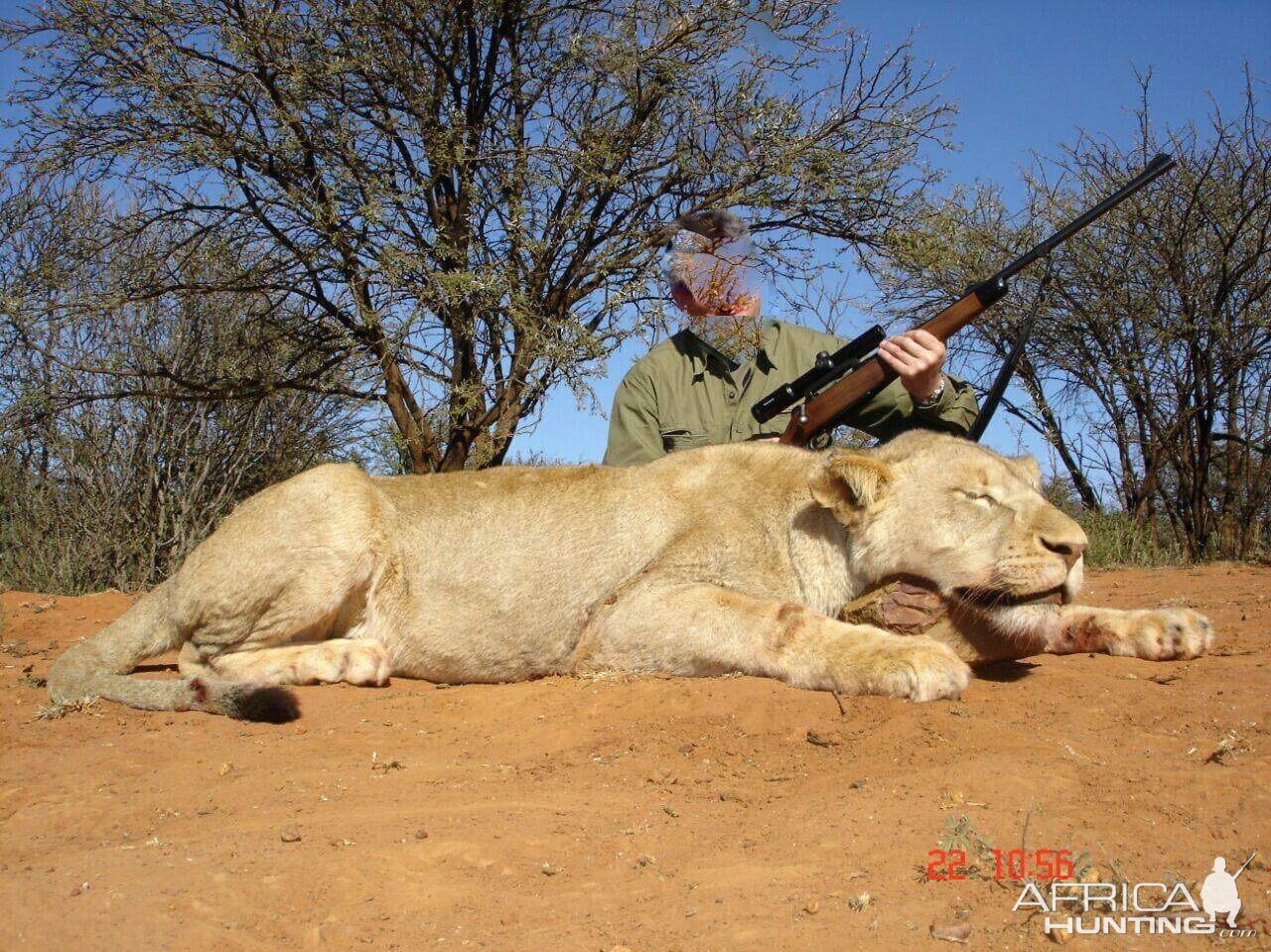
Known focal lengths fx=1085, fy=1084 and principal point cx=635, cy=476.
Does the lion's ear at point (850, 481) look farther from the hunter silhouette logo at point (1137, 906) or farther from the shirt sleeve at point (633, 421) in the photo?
the hunter silhouette logo at point (1137, 906)

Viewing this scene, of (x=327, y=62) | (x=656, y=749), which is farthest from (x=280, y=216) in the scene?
(x=656, y=749)

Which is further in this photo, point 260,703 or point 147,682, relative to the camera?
point 147,682

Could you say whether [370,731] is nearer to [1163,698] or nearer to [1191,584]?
[1163,698]

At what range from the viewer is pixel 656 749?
3896 millimetres

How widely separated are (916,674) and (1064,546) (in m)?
0.86

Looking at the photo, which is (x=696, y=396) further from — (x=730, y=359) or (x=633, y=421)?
(x=633, y=421)

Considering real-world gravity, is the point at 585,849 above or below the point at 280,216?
below

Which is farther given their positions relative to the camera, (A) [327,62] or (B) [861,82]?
(B) [861,82]

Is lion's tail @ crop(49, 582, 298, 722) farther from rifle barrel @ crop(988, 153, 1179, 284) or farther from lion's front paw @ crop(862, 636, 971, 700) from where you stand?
rifle barrel @ crop(988, 153, 1179, 284)

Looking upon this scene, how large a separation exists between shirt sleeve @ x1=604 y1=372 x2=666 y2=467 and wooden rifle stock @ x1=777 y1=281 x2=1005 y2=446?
119 cm

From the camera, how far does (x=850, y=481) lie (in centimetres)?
482

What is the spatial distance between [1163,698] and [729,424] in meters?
3.40

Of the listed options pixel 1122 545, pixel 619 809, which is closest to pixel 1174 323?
pixel 1122 545

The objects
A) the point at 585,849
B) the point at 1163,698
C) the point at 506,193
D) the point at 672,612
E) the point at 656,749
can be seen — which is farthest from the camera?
the point at 506,193
